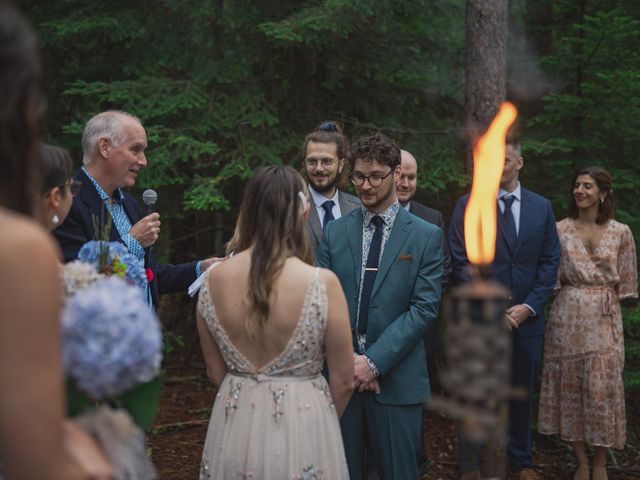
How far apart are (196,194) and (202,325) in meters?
3.41

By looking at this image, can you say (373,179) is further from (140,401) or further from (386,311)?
(140,401)

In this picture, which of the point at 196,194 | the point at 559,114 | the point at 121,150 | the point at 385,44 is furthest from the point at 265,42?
the point at 121,150

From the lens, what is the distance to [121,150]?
4527 mm

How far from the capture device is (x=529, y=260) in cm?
592

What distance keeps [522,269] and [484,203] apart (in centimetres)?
Answer: 414

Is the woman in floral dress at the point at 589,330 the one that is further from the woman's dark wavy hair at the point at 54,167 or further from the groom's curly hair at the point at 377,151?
the woman's dark wavy hair at the point at 54,167

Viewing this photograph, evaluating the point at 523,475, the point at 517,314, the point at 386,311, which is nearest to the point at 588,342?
the point at 517,314

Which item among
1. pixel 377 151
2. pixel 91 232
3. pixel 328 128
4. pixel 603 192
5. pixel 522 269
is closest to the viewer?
pixel 91 232

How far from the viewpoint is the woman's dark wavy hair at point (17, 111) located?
1.63m

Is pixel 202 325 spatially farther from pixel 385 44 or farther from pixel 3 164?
pixel 385 44

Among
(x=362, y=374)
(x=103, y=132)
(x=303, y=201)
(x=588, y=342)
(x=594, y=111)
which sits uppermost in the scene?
(x=594, y=111)

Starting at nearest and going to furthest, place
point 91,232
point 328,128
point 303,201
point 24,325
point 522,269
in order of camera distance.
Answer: point 24,325
point 303,201
point 91,232
point 328,128
point 522,269

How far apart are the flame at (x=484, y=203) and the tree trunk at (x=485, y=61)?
5004mm

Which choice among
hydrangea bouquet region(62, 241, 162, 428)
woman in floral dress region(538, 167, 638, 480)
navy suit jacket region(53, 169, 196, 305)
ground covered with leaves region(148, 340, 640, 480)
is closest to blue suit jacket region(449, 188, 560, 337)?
woman in floral dress region(538, 167, 638, 480)
